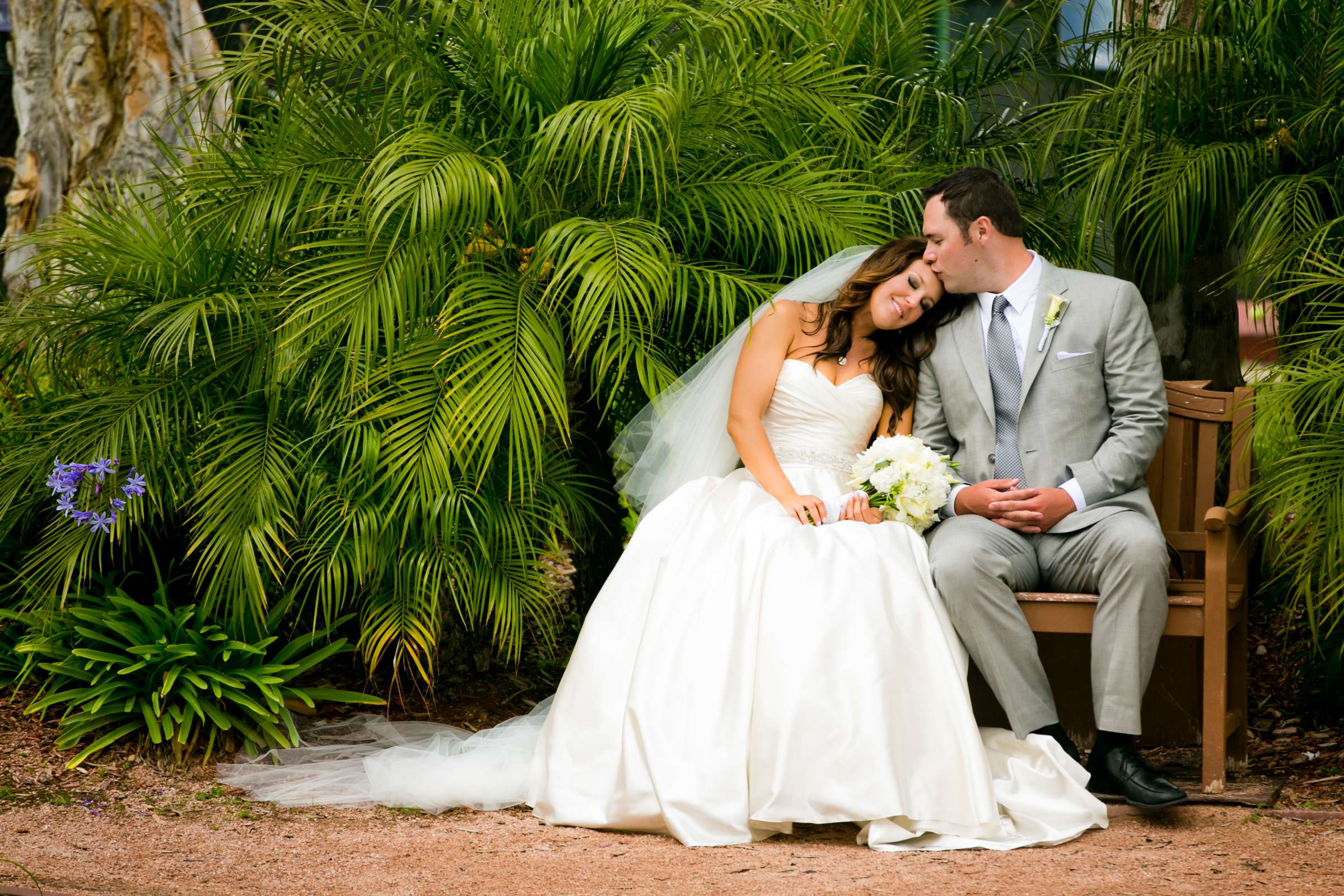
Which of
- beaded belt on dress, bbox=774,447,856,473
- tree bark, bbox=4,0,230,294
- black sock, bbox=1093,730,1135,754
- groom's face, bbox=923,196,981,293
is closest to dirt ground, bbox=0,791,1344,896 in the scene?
black sock, bbox=1093,730,1135,754

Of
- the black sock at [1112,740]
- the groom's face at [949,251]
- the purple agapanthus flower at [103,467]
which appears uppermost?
the groom's face at [949,251]

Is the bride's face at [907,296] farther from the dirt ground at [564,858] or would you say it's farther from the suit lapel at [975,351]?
the dirt ground at [564,858]

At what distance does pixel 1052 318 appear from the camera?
3.57 m

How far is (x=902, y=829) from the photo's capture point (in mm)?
3008

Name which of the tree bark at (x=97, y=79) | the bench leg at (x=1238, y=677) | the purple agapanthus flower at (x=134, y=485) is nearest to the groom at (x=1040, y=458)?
the bench leg at (x=1238, y=677)

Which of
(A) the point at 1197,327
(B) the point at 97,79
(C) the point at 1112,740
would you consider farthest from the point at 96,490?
(A) the point at 1197,327

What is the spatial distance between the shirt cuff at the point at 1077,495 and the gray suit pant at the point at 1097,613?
9 cm

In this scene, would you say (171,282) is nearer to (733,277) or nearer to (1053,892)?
(733,277)

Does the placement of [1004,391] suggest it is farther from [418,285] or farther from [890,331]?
[418,285]

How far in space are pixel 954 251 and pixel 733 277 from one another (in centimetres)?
69

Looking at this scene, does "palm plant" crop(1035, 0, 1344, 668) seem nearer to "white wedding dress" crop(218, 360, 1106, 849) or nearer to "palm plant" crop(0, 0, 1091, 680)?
"palm plant" crop(0, 0, 1091, 680)

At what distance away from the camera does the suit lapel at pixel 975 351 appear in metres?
3.63

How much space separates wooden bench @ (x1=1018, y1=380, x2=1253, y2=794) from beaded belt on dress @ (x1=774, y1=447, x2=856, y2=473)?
740 mm

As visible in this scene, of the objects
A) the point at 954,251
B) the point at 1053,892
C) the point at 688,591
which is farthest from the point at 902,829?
the point at 954,251
